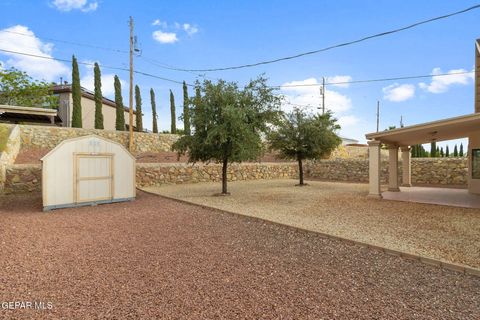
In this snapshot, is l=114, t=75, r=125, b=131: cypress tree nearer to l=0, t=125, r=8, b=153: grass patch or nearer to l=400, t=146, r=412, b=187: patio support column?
l=0, t=125, r=8, b=153: grass patch

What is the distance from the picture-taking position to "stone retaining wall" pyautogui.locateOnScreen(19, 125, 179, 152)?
1825 centimetres

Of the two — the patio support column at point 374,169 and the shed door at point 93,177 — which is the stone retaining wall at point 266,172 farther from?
the patio support column at point 374,169

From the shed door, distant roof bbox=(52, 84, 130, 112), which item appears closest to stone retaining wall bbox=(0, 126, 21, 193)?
the shed door

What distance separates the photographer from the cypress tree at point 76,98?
76.7ft

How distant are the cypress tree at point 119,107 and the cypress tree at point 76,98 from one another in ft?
10.8

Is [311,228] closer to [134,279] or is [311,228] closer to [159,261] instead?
[159,261]

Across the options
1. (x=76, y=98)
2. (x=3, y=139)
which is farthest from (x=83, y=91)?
(x=3, y=139)

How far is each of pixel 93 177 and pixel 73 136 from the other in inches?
476

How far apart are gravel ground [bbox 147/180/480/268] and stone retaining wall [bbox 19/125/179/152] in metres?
13.2

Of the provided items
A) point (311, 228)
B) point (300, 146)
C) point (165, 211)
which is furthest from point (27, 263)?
point (300, 146)

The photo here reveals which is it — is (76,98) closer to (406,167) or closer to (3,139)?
(3,139)

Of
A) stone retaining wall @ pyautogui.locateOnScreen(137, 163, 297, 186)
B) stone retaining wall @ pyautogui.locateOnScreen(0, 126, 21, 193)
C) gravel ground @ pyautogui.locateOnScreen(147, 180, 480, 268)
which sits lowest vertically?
gravel ground @ pyautogui.locateOnScreen(147, 180, 480, 268)

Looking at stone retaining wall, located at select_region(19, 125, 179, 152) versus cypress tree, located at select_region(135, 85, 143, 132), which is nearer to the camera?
stone retaining wall, located at select_region(19, 125, 179, 152)

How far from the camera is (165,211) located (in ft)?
29.0
